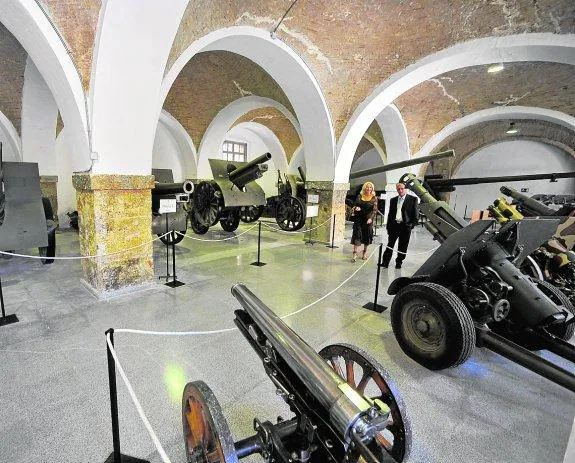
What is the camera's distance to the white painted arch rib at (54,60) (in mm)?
3027

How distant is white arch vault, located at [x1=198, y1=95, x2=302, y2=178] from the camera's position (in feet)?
31.6

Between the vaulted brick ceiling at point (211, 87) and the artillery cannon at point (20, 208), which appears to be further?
the vaulted brick ceiling at point (211, 87)

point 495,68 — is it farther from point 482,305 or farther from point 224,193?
point 482,305

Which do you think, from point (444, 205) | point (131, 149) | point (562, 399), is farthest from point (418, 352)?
point (131, 149)

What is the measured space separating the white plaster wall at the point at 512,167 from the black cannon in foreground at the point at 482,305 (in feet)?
59.6

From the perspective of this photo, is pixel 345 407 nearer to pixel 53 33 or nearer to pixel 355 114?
pixel 53 33

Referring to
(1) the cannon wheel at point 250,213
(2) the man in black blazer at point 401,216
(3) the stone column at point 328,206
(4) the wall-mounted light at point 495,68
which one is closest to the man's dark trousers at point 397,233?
(2) the man in black blazer at point 401,216

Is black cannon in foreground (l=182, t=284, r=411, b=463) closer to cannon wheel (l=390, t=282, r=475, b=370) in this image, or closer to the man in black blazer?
cannon wheel (l=390, t=282, r=475, b=370)

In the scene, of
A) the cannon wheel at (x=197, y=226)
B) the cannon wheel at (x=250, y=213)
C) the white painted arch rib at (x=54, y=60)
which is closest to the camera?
the white painted arch rib at (x=54, y=60)

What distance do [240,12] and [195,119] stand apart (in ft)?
20.6

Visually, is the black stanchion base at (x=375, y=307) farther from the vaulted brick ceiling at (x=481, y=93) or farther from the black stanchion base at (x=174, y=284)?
the vaulted brick ceiling at (x=481, y=93)

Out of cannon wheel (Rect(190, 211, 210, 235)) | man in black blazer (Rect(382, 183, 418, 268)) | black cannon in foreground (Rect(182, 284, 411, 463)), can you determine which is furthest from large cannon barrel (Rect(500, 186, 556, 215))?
cannon wheel (Rect(190, 211, 210, 235))

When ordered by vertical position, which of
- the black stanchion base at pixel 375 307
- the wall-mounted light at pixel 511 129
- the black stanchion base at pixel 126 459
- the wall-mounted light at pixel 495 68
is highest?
the wall-mounted light at pixel 511 129

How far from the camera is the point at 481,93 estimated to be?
940 cm
